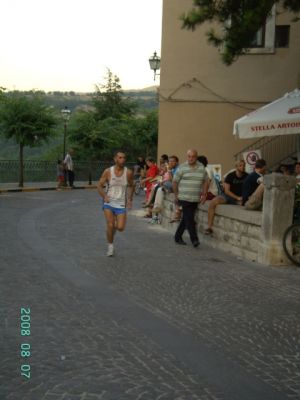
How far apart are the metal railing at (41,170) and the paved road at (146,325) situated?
79.7ft

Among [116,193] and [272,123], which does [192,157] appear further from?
[272,123]

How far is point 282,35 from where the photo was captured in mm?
22031

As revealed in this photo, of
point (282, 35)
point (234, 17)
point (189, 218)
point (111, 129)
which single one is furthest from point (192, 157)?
point (111, 129)

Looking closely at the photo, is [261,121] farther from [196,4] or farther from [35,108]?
[35,108]

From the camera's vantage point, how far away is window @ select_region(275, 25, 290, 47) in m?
21.9

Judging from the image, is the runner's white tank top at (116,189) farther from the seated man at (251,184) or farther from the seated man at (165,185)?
the seated man at (165,185)

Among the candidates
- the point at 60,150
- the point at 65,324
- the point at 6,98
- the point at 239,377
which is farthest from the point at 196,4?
the point at 60,150

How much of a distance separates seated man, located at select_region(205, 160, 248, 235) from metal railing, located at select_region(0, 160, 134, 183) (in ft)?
77.8

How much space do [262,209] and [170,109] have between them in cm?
1294

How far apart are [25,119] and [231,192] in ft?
70.4

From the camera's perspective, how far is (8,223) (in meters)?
14.7

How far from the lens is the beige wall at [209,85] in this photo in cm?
2206
